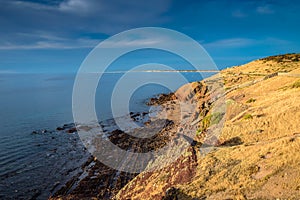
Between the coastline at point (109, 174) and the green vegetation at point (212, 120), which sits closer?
the coastline at point (109, 174)

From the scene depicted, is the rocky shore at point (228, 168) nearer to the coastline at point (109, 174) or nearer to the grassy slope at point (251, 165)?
the grassy slope at point (251, 165)

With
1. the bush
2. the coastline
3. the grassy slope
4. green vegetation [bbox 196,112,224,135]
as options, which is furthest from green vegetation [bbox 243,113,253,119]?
the coastline

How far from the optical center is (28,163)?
113ft

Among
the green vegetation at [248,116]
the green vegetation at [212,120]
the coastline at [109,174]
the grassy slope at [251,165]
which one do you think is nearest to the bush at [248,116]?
the green vegetation at [248,116]

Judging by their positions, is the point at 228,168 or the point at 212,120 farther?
the point at 212,120

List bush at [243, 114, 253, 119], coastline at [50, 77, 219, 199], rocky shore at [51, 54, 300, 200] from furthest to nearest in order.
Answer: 1. coastline at [50, 77, 219, 199]
2. bush at [243, 114, 253, 119]
3. rocky shore at [51, 54, 300, 200]

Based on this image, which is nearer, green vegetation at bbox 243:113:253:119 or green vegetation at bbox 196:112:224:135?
green vegetation at bbox 243:113:253:119

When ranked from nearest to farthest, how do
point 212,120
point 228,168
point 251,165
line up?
point 251,165, point 228,168, point 212,120

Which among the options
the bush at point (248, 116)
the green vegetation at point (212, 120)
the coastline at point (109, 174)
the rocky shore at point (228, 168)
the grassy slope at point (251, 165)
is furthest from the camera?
the green vegetation at point (212, 120)

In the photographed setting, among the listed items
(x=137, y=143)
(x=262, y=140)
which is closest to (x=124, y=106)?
(x=137, y=143)

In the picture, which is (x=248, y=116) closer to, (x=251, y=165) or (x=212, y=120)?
(x=212, y=120)

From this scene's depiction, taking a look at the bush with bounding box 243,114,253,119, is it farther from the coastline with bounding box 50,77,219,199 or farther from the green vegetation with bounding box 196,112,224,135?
the coastline with bounding box 50,77,219,199

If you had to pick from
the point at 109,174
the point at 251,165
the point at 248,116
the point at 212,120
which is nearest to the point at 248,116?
the point at 248,116

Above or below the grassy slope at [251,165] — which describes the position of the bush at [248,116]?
above
